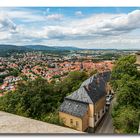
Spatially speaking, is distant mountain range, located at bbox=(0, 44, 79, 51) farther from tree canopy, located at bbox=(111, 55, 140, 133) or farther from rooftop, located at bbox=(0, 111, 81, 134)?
rooftop, located at bbox=(0, 111, 81, 134)

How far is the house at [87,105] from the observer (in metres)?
3.61

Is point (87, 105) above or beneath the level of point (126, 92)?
beneath

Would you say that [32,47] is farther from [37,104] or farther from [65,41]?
[37,104]

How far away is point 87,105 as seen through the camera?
404cm

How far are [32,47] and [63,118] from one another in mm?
1090

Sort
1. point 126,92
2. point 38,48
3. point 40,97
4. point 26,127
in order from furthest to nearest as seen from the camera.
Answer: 1. point 126,92
2. point 40,97
3. point 38,48
4. point 26,127

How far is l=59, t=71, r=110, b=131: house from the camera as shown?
361cm

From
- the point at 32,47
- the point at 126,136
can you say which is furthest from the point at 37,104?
the point at 126,136

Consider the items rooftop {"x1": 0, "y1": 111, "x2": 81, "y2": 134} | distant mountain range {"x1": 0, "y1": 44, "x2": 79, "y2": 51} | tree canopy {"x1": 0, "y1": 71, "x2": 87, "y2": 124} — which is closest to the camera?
rooftop {"x1": 0, "y1": 111, "x2": 81, "y2": 134}

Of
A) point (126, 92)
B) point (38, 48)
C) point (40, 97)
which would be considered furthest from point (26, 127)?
point (126, 92)

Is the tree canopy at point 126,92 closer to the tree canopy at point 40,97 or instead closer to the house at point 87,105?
the house at point 87,105

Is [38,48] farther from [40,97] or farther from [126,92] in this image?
[126,92]

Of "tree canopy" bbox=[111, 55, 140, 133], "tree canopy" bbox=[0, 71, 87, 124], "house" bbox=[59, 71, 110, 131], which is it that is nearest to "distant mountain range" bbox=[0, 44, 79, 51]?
"tree canopy" bbox=[0, 71, 87, 124]

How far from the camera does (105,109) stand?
401 centimetres
